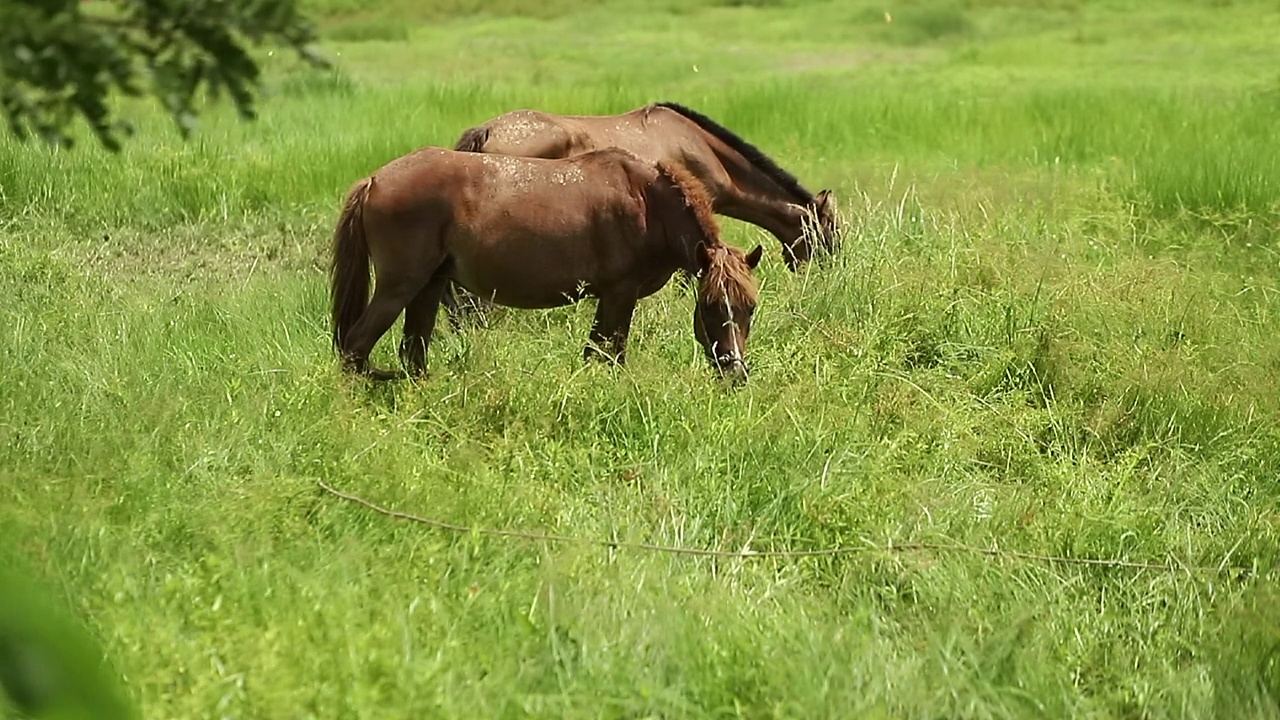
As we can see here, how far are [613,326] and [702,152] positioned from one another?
2201 millimetres

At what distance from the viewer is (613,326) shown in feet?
18.5

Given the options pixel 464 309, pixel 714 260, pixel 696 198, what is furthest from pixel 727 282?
pixel 464 309

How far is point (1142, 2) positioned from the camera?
21.7m

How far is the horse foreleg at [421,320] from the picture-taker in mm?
5625

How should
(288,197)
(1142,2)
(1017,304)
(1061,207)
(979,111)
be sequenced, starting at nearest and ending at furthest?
1. (1017,304)
2. (1061,207)
3. (288,197)
4. (979,111)
5. (1142,2)

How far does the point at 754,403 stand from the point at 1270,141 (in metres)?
6.78

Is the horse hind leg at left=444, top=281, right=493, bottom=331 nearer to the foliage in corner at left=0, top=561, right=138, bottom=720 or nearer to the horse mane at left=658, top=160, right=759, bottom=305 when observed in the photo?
the horse mane at left=658, top=160, right=759, bottom=305

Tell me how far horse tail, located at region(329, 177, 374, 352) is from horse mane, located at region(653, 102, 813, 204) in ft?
8.58

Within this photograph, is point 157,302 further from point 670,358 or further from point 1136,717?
point 1136,717

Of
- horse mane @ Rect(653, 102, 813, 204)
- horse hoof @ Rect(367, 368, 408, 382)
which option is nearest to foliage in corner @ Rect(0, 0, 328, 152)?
horse hoof @ Rect(367, 368, 408, 382)

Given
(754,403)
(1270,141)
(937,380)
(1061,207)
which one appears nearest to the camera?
(754,403)

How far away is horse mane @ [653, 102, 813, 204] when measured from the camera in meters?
7.63

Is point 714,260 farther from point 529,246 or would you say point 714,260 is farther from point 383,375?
point 383,375

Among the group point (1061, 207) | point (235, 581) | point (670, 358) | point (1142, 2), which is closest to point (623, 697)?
point (235, 581)
